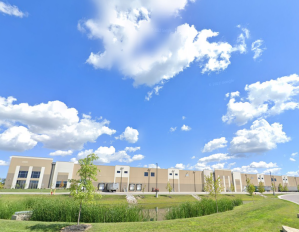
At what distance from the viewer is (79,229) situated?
10562mm

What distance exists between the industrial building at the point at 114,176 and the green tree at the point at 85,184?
3861 centimetres

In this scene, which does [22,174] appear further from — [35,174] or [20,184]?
[35,174]

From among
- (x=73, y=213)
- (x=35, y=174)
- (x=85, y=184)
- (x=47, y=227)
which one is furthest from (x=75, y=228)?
(x=35, y=174)

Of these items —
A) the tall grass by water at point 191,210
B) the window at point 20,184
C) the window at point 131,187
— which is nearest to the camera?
the tall grass by water at point 191,210

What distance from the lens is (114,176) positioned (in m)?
60.2

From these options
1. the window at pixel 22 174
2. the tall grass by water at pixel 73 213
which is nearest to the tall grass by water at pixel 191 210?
the tall grass by water at pixel 73 213

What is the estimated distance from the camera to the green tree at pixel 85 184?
1170 cm

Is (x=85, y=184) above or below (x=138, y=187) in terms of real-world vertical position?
above

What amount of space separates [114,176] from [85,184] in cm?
5109

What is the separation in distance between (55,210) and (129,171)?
4948cm

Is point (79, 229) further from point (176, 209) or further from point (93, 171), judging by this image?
point (176, 209)

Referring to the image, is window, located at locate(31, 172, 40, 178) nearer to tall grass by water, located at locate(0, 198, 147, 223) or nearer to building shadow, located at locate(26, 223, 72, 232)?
tall grass by water, located at locate(0, 198, 147, 223)

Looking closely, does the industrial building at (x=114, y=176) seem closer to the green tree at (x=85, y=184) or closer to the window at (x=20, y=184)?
the window at (x=20, y=184)

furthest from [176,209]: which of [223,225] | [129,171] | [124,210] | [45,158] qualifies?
[45,158]
